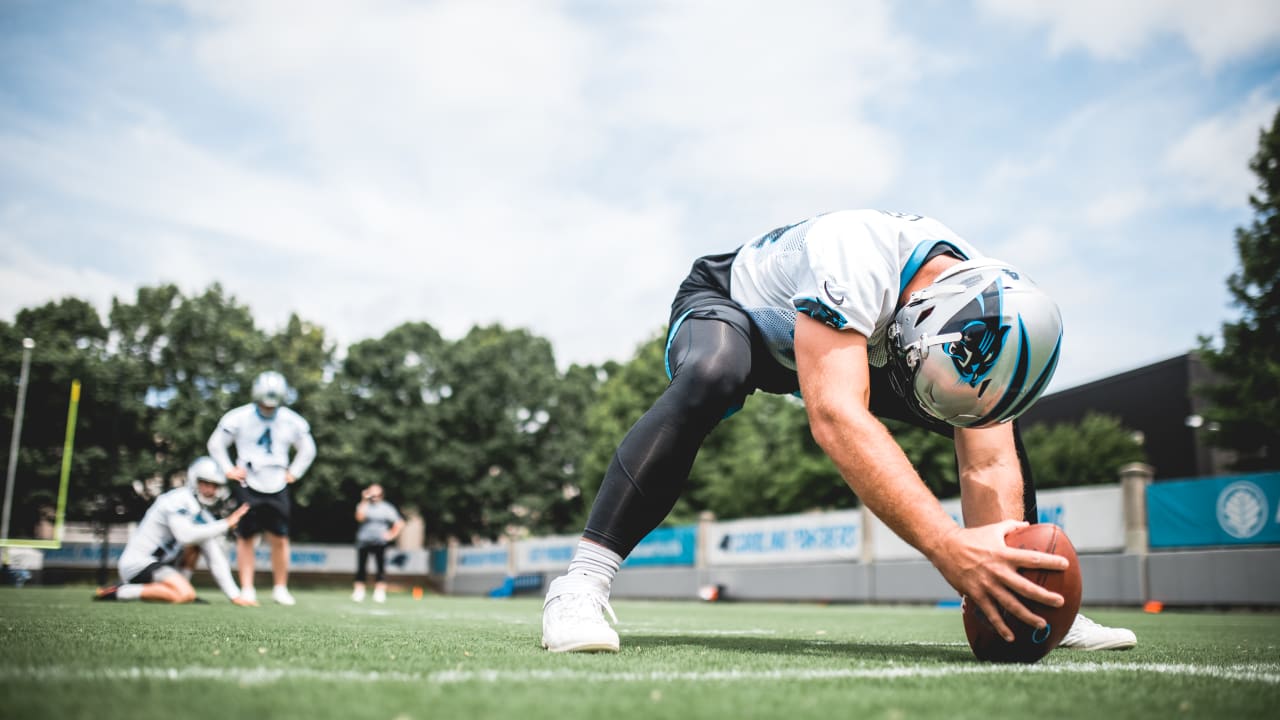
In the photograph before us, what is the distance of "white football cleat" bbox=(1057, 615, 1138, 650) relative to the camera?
12.2 feet

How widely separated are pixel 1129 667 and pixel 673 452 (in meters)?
1.58

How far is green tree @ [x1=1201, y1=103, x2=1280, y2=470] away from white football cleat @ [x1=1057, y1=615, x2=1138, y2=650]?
999 inches

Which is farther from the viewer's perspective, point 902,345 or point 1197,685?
point 902,345

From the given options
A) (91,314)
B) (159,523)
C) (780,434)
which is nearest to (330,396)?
(91,314)

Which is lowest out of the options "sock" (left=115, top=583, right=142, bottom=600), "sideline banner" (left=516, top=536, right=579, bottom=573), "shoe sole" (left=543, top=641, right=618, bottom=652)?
"sideline banner" (left=516, top=536, right=579, bottom=573)

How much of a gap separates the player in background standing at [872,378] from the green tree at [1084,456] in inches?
1485

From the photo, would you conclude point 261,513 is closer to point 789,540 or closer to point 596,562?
point 596,562

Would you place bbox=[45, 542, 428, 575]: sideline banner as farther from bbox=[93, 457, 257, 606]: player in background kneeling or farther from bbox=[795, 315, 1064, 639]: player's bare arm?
bbox=[795, 315, 1064, 639]: player's bare arm

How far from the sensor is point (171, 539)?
9820 mm

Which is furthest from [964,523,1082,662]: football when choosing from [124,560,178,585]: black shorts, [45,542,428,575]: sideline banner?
[45,542,428,575]: sideline banner

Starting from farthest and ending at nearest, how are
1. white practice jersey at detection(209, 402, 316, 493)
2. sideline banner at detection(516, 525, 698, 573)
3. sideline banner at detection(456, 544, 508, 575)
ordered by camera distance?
sideline banner at detection(456, 544, 508, 575), sideline banner at detection(516, 525, 698, 573), white practice jersey at detection(209, 402, 316, 493)

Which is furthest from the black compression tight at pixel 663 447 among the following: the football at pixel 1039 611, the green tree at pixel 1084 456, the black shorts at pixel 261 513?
the green tree at pixel 1084 456

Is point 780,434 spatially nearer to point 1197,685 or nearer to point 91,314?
point 91,314

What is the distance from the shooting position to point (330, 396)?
4356 cm
